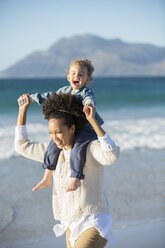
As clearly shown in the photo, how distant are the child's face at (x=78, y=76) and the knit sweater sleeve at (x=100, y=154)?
53 cm

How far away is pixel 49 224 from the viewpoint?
4148 millimetres

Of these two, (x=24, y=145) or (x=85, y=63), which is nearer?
(x=24, y=145)

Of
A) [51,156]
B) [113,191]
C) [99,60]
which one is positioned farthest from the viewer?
[99,60]

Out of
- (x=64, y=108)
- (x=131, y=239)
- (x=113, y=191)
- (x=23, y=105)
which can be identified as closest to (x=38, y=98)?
(x=23, y=105)

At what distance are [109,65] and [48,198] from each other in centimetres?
11168

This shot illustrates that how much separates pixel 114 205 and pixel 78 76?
2487 mm

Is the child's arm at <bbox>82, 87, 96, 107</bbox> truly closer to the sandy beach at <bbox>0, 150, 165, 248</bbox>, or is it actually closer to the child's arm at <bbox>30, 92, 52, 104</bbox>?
the child's arm at <bbox>30, 92, 52, 104</bbox>

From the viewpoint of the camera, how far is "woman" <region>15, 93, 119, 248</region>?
2.00m

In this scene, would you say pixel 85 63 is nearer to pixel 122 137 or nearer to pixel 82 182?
pixel 82 182

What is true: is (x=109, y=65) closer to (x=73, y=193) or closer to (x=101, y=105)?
(x=101, y=105)

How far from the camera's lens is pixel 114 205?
461 centimetres

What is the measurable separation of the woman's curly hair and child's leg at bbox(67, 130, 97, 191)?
108 mm

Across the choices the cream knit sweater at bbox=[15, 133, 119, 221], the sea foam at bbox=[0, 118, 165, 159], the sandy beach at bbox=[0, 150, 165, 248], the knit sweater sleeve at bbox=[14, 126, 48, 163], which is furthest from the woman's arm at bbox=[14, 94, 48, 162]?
the sea foam at bbox=[0, 118, 165, 159]

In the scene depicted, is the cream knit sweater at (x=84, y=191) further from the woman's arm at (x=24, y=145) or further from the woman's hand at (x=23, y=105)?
the woman's hand at (x=23, y=105)
